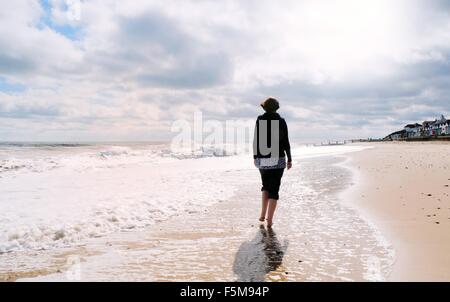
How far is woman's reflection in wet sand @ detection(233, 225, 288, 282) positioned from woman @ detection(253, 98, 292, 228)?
1.01 m

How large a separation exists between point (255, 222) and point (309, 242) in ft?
5.52

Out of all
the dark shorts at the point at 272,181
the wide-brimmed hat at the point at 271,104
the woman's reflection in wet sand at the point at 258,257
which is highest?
the wide-brimmed hat at the point at 271,104

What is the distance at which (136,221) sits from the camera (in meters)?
7.48

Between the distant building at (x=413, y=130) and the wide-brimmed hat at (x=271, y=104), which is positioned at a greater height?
the distant building at (x=413, y=130)

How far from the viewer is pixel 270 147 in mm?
7062

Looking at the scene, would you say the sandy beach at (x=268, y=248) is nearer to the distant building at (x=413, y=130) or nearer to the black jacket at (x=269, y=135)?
the black jacket at (x=269, y=135)

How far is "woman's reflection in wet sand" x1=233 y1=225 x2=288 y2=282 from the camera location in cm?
432

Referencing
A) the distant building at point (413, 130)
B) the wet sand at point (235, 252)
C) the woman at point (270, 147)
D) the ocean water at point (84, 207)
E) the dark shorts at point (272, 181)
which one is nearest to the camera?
the wet sand at point (235, 252)

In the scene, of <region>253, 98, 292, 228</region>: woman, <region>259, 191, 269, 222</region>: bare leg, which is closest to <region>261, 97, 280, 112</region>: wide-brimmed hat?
<region>253, 98, 292, 228</region>: woman

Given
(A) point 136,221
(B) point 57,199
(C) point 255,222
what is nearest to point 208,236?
(C) point 255,222

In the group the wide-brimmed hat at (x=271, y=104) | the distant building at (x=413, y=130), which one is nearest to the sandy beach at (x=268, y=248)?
the wide-brimmed hat at (x=271, y=104)

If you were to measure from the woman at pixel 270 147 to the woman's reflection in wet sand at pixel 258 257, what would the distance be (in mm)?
1013

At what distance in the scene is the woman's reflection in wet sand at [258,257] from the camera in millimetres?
4316

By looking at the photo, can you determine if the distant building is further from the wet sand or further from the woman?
the wet sand
